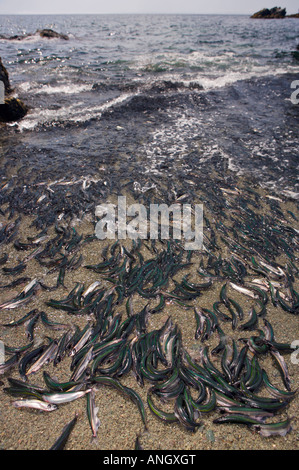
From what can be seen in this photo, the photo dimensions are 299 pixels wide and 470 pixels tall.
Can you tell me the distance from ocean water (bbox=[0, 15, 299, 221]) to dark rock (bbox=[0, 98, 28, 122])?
41 centimetres

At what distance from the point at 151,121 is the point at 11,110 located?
5434mm

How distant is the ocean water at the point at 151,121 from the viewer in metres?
7.81

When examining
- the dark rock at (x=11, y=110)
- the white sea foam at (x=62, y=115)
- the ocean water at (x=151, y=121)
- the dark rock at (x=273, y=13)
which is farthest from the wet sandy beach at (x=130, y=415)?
the dark rock at (x=273, y=13)

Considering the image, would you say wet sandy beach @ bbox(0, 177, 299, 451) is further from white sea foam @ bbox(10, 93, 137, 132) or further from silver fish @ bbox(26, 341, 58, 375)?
white sea foam @ bbox(10, 93, 137, 132)

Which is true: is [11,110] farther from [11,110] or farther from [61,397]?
[61,397]

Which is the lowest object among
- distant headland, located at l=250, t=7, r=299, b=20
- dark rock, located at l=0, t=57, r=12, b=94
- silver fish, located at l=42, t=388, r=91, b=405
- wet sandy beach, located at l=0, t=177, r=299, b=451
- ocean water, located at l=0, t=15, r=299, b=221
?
wet sandy beach, located at l=0, t=177, r=299, b=451

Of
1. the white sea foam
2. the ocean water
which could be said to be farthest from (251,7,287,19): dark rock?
the white sea foam

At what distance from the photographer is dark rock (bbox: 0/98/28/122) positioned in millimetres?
10133

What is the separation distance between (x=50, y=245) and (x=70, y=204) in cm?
143

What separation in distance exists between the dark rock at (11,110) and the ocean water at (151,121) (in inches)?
16.1

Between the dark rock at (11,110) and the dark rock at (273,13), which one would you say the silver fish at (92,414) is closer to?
the dark rock at (11,110)

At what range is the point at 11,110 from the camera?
33.7 feet

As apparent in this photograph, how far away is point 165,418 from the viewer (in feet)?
9.66

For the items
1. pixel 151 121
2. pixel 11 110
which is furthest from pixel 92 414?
pixel 11 110
